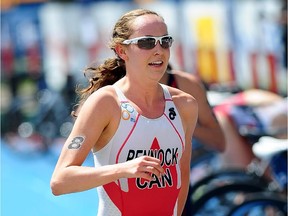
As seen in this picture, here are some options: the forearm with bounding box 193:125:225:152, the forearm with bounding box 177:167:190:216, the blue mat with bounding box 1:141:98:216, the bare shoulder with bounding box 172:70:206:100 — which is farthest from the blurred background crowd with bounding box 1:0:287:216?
the forearm with bounding box 177:167:190:216

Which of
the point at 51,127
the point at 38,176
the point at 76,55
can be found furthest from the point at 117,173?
the point at 76,55

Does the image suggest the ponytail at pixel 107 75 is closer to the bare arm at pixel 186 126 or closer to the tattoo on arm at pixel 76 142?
the bare arm at pixel 186 126

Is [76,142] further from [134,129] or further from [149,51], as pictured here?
[149,51]

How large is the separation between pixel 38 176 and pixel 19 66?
183 inches

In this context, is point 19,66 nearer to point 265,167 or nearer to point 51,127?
point 51,127

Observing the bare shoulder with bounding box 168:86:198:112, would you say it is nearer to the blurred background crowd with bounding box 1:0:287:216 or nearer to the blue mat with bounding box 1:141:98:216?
the blue mat with bounding box 1:141:98:216

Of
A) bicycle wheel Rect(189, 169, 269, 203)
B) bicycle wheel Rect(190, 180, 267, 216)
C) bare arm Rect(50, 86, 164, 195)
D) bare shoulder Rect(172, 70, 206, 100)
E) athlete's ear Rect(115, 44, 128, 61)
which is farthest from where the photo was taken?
bicycle wheel Rect(189, 169, 269, 203)

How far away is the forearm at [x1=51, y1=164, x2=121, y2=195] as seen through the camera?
4.31 metres

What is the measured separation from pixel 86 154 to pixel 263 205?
10.3 ft

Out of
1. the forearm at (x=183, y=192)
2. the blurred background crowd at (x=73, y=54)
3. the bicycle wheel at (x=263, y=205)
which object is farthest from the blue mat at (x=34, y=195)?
the forearm at (x=183, y=192)

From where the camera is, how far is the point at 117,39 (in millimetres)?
4777

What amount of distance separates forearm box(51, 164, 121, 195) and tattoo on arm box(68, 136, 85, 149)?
105 millimetres

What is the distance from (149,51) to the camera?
461 centimetres

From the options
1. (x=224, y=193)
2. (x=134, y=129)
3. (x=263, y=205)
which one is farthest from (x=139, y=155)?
(x=224, y=193)
